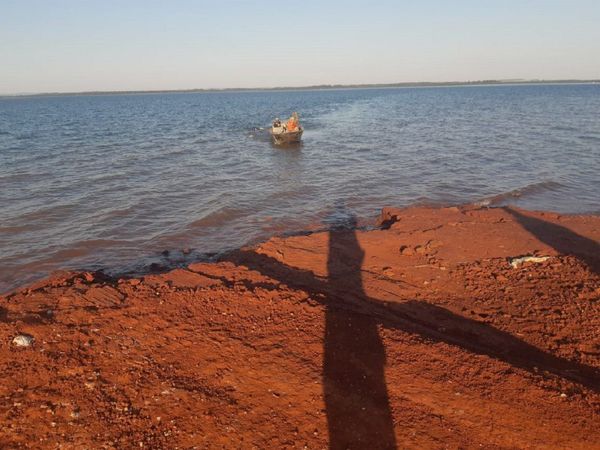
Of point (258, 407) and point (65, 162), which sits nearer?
point (258, 407)

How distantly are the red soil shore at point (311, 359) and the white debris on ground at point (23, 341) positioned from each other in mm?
73

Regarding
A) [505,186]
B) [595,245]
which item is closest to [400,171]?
[505,186]

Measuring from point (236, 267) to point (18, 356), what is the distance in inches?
147

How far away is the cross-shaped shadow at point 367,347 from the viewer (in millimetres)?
3764

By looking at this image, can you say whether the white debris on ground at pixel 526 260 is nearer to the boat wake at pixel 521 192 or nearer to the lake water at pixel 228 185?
the lake water at pixel 228 185

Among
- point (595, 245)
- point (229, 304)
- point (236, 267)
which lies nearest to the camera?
point (229, 304)

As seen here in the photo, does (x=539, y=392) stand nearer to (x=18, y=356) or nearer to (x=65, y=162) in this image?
(x=18, y=356)

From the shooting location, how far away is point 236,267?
7547 mm

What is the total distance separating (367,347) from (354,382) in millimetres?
652

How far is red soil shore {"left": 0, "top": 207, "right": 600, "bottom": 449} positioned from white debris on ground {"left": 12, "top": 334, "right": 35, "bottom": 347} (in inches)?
2.9

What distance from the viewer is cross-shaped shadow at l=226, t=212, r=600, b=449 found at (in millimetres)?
3764

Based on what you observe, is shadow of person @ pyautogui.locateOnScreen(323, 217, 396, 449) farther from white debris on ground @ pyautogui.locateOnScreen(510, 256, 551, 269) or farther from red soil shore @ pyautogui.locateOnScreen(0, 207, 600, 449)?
white debris on ground @ pyautogui.locateOnScreen(510, 256, 551, 269)

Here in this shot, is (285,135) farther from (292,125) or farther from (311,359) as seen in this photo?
(311,359)

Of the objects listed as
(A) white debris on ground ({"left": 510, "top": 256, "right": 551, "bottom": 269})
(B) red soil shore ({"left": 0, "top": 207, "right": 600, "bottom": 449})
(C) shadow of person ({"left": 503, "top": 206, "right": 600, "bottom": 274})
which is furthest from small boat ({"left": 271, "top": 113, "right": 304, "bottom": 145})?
(A) white debris on ground ({"left": 510, "top": 256, "right": 551, "bottom": 269})
